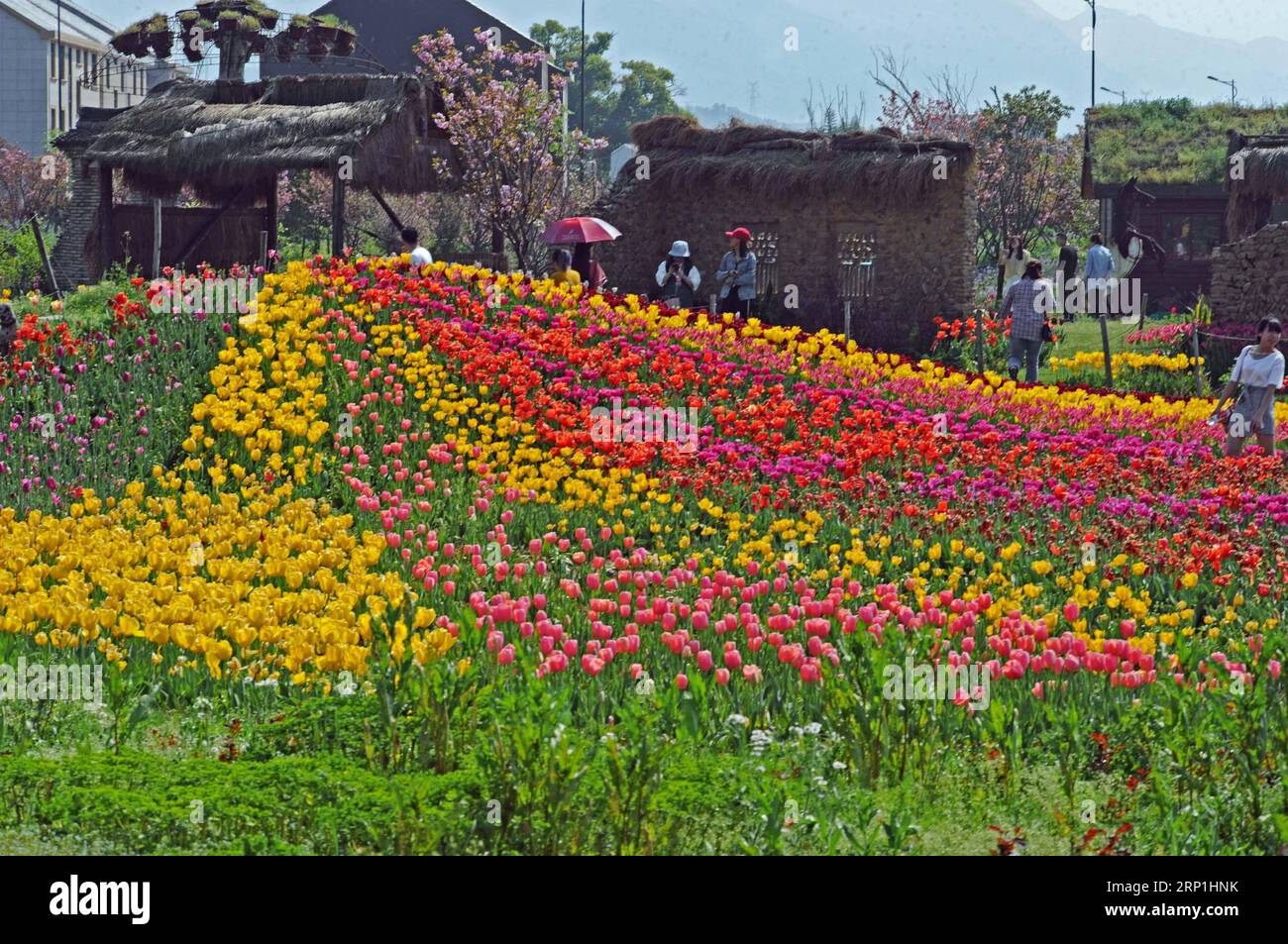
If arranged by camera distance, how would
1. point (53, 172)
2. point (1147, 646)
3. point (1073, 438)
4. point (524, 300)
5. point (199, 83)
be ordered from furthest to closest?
point (53, 172), point (199, 83), point (524, 300), point (1073, 438), point (1147, 646)

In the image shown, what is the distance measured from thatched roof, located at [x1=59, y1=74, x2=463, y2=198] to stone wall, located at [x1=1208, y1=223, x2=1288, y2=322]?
11652 mm

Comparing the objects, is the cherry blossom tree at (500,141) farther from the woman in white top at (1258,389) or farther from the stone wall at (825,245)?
the woman in white top at (1258,389)

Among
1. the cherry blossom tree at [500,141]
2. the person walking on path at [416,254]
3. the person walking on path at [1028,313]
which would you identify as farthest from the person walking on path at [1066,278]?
the person walking on path at [416,254]

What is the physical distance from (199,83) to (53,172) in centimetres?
2433

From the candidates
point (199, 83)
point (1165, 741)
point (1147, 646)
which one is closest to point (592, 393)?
point (1147, 646)

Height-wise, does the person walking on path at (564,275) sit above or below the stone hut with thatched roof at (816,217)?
below

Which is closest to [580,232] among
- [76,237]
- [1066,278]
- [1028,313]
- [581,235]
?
[581,235]

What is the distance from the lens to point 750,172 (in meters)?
22.5

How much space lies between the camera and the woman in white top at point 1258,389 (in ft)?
40.8

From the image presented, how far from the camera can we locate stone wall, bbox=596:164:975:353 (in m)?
21.8

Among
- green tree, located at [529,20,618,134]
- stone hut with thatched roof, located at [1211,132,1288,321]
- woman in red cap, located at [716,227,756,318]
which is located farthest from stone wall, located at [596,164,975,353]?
green tree, located at [529,20,618,134]

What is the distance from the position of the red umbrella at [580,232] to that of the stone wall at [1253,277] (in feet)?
29.0

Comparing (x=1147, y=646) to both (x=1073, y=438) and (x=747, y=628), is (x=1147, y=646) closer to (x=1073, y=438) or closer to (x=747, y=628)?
(x=747, y=628)
